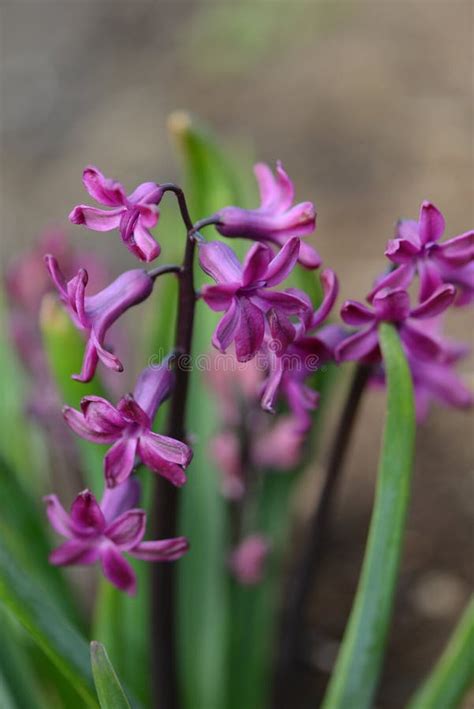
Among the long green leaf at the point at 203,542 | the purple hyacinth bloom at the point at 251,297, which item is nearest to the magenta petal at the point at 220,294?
the purple hyacinth bloom at the point at 251,297

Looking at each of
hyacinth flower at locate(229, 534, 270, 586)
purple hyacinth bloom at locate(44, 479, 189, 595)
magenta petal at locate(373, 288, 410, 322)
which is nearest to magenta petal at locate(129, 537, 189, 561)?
purple hyacinth bloom at locate(44, 479, 189, 595)

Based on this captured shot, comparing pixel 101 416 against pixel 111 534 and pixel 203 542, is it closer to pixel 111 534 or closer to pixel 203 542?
pixel 111 534

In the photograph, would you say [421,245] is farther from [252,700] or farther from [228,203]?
[252,700]

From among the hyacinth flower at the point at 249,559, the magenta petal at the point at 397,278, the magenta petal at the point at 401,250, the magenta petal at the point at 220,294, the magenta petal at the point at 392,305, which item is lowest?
the hyacinth flower at the point at 249,559

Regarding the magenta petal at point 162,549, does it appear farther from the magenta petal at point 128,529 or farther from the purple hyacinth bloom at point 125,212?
the purple hyacinth bloom at point 125,212

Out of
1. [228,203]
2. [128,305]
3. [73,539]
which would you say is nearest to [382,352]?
[128,305]

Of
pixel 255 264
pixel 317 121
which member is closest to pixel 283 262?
pixel 255 264
